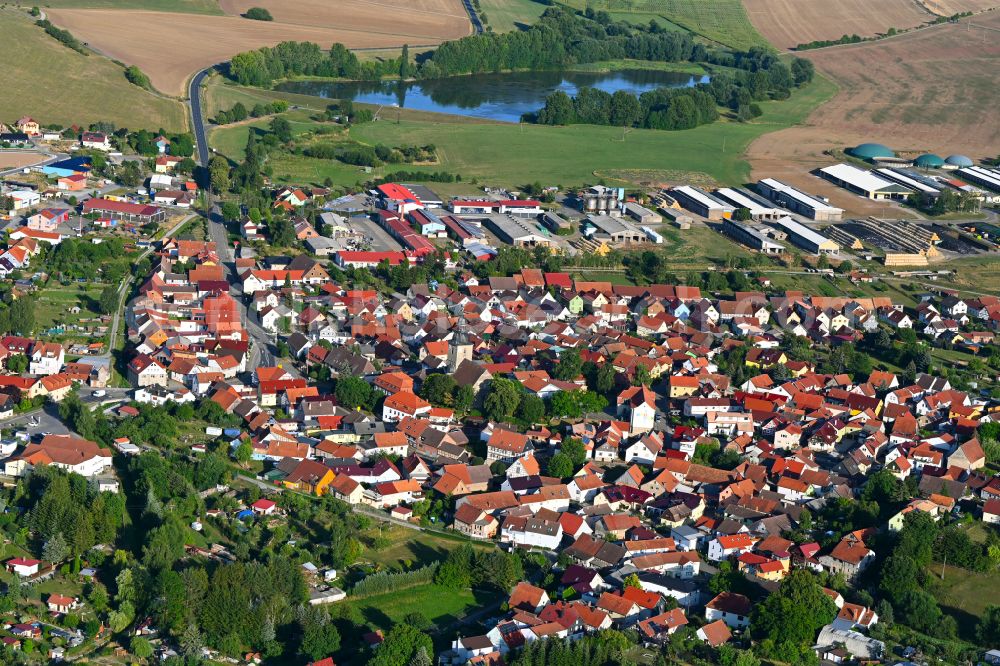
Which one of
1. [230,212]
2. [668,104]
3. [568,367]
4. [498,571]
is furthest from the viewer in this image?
[668,104]

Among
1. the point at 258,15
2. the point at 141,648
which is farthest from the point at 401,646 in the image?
the point at 258,15

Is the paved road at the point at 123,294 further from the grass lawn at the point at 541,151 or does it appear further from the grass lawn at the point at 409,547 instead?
the grass lawn at the point at 409,547

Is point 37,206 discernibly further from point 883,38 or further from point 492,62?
point 883,38

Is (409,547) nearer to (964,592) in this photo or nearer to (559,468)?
(559,468)

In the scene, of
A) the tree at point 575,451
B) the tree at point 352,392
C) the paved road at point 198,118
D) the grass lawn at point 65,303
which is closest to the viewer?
the tree at point 575,451

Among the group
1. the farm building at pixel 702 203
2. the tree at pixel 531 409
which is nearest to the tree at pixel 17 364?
the tree at pixel 531 409

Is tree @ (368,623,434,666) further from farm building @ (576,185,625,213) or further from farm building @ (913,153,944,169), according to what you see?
farm building @ (913,153,944,169)

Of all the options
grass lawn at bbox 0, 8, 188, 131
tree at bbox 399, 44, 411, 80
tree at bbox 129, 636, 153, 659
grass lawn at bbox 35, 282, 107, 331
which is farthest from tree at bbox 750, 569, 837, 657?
tree at bbox 399, 44, 411, 80
